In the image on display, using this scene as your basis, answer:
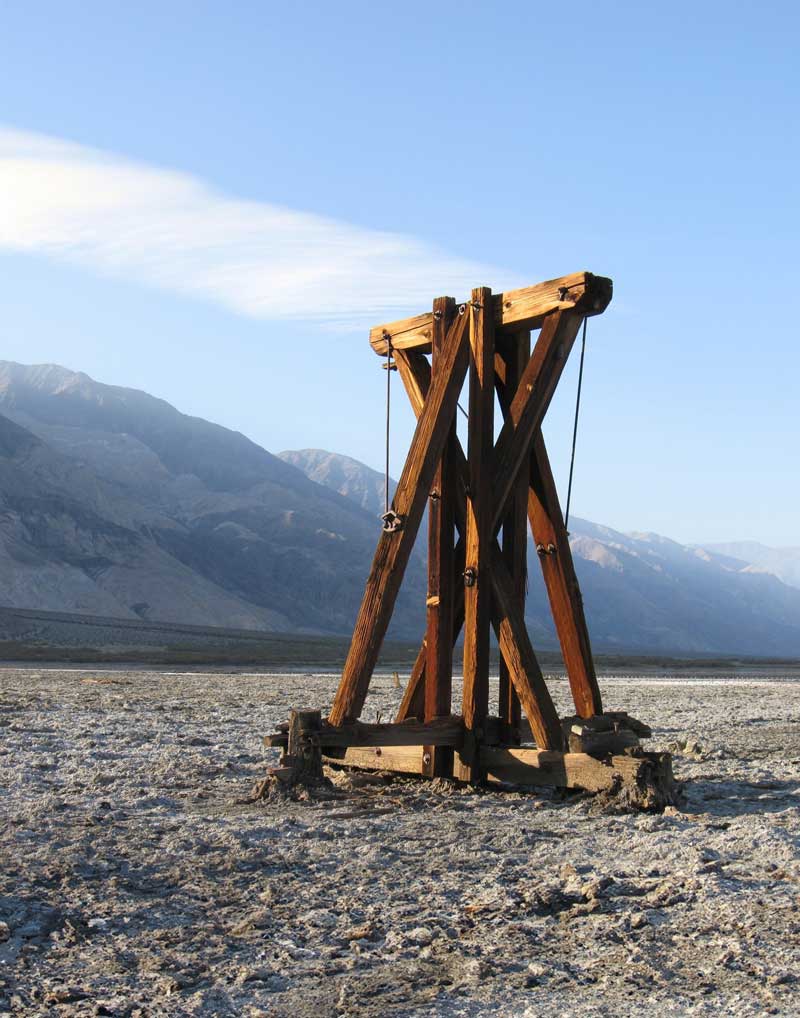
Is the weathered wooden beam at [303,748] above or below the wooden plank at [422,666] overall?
below

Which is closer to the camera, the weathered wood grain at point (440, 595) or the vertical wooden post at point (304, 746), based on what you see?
the vertical wooden post at point (304, 746)

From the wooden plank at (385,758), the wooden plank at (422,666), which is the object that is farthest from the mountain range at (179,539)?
the wooden plank at (422,666)

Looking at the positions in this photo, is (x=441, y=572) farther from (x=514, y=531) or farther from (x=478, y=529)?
(x=514, y=531)

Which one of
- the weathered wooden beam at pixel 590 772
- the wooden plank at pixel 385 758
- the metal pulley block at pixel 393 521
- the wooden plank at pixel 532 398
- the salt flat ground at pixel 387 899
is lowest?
the salt flat ground at pixel 387 899

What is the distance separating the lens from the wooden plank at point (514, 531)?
371 inches

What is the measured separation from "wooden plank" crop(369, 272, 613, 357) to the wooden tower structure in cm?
1

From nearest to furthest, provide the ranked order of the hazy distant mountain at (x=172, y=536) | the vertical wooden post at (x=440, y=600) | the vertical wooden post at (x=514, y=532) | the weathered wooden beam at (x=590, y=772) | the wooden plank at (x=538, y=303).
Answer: the weathered wooden beam at (x=590, y=772), the wooden plank at (x=538, y=303), the vertical wooden post at (x=440, y=600), the vertical wooden post at (x=514, y=532), the hazy distant mountain at (x=172, y=536)

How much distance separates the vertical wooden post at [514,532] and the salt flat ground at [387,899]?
2.69 ft

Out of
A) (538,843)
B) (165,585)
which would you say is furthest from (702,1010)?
(165,585)

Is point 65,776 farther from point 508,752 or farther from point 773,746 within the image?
point 773,746

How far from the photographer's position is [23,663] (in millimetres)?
41500

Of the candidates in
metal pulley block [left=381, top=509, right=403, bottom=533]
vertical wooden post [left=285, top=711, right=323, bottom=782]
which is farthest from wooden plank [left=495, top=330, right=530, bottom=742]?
vertical wooden post [left=285, top=711, right=323, bottom=782]

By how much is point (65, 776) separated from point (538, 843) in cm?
453

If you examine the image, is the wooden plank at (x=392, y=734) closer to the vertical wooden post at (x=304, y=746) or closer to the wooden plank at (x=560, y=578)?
the vertical wooden post at (x=304, y=746)
